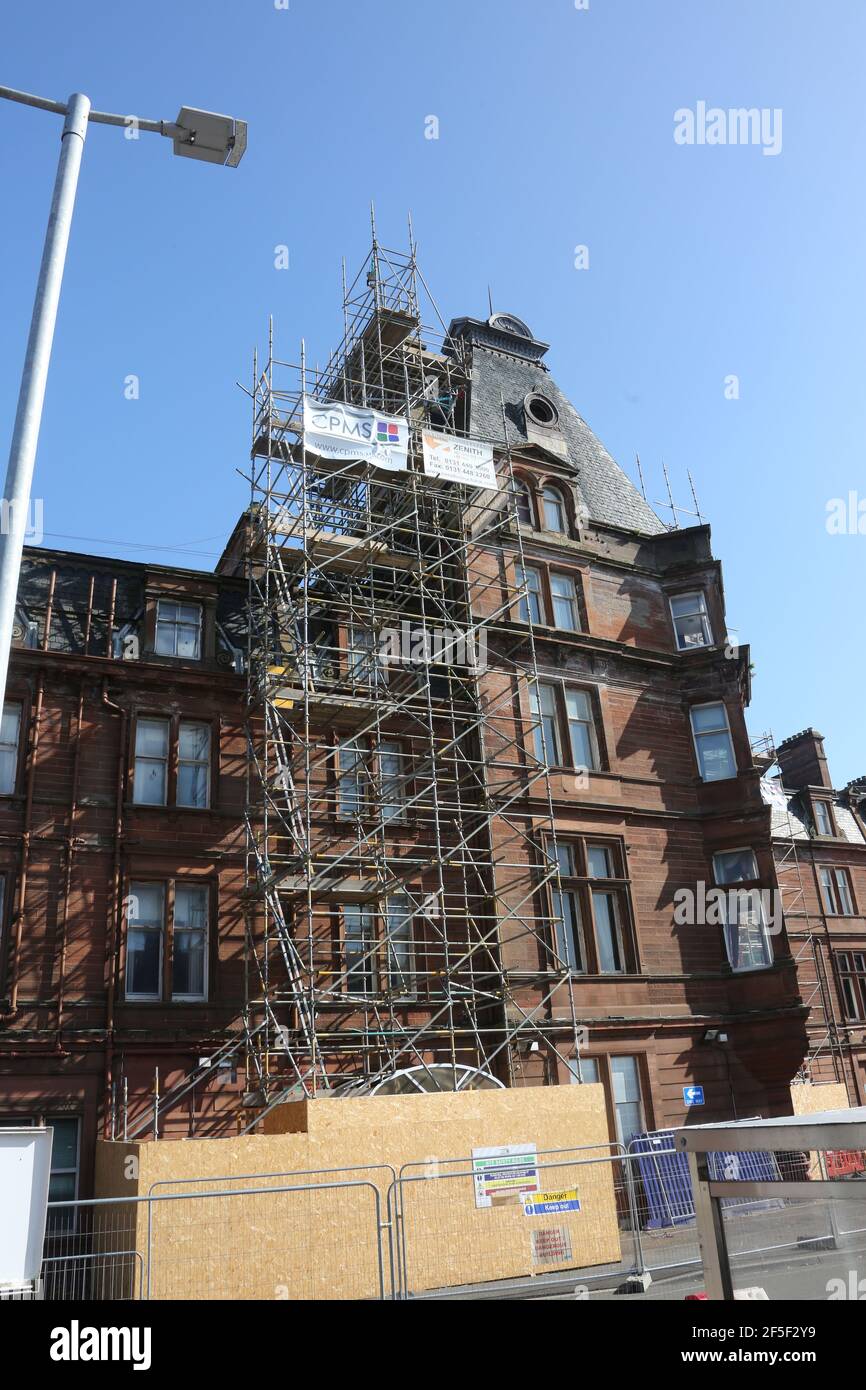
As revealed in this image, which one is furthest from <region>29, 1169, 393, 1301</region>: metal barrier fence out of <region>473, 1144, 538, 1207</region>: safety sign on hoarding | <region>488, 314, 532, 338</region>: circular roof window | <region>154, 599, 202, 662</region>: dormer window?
<region>488, 314, 532, 338</region>: circular roof window

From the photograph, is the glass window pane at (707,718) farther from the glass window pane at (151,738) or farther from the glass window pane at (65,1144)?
the glass window pane at (65,1144)

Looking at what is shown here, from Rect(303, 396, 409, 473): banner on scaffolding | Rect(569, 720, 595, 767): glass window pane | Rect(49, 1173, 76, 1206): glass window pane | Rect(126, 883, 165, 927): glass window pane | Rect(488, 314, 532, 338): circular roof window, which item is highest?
Rect(488, 314, 532, 338): circular roof window

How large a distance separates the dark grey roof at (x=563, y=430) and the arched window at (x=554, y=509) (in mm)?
1031

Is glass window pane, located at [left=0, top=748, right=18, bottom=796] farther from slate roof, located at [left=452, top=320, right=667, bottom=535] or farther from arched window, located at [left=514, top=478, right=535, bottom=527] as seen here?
slate roof, located at [left=452, top=320, right=667, bottom=535]

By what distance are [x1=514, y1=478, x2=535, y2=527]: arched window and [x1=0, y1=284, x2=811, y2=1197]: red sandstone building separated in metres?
0.07

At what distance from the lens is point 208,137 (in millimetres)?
9438

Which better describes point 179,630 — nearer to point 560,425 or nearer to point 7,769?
point 7,769

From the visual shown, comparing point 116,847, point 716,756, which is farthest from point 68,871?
point 716,756

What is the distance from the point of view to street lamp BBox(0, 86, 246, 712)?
7.45 meters

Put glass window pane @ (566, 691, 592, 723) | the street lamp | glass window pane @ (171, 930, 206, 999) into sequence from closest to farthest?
1. the street lamp
2. glass window pane @ (171, 930, 206, 999)
3. glass window pane @ (566, 691, 592, 723)

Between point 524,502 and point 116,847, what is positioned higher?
point 524,502

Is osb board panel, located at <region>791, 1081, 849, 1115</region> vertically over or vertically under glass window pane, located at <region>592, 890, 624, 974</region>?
under

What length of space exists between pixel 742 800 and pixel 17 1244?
845 inches

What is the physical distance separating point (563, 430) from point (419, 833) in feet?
46.4
